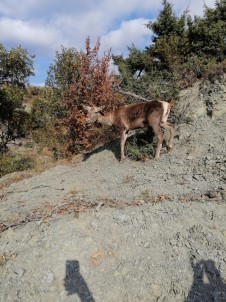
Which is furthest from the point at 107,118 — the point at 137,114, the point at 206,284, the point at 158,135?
the point at 206,284

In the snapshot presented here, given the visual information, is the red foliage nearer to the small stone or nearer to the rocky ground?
the rocky ground

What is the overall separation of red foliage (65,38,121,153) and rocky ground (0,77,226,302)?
4.34 metres

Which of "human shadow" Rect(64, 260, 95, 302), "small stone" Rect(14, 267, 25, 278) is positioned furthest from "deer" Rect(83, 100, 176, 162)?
"small stone" Rect(14, 267, 25, 278)

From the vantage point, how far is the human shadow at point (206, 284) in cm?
600

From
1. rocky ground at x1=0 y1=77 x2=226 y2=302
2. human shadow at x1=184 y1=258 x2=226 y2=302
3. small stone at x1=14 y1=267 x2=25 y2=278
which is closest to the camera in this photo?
human shadow at x1=184 y1=258 x2=226 y2=302

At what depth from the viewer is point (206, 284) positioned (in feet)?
20.5

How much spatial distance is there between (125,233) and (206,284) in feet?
6.51

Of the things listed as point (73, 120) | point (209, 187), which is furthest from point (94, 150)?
point (209, 187)

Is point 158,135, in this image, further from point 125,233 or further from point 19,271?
point 19,271

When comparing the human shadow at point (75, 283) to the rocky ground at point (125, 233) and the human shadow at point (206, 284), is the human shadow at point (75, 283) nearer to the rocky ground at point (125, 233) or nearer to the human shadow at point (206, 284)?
the rocky ground at point (125, 233)

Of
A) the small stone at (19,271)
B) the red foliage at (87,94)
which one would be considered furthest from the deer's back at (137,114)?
the small stone at (19,271)

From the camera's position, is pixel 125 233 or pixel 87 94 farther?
pixel 87 94

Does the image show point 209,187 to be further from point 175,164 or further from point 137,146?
point 137,146

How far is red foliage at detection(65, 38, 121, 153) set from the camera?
15555mm
